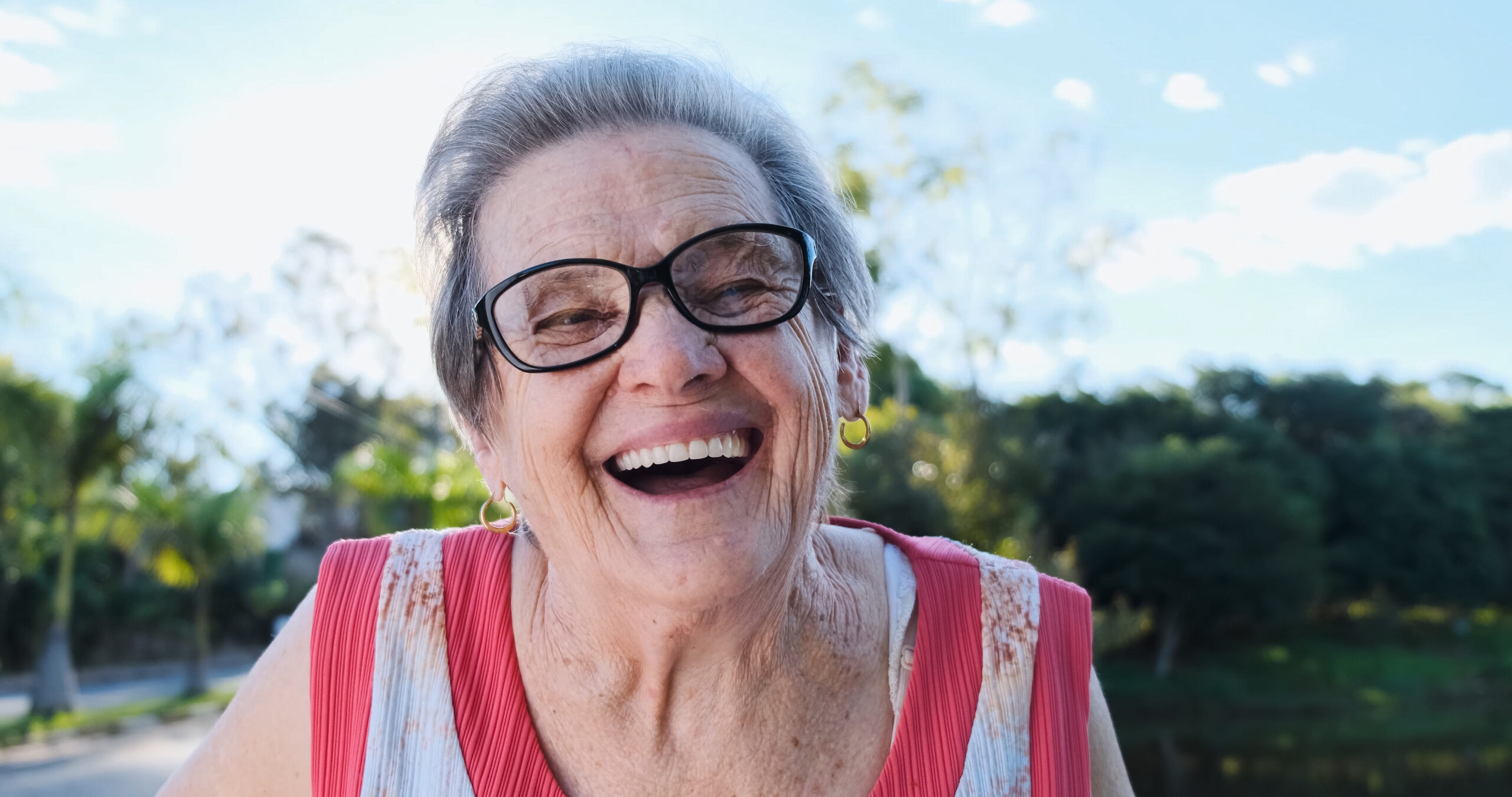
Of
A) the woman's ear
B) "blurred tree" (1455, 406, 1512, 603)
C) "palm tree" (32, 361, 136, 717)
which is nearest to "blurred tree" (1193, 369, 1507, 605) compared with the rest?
"blurred tree" (1455, 406, 1512, 603)

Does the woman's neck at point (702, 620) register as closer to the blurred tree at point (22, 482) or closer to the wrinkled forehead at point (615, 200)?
the wrinkled forehead at point (615, 200)

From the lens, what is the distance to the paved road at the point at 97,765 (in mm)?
9820

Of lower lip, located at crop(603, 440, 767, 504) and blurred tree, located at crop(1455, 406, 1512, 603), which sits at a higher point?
lower lip, located at crop(603, 440, 767, 504)

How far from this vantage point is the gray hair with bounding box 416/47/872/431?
1.32 m

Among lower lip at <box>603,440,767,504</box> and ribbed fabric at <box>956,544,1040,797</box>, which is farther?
ribbed fabric at <box>956,544,1040,797</box>

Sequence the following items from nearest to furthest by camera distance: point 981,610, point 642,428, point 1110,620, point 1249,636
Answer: point 642,428 → point 981,610 → point 1110,620 → point 1249,636

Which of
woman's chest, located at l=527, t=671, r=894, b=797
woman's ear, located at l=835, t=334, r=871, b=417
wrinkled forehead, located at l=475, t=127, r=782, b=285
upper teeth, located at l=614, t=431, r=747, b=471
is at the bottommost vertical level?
woman's chest, located at l=527, t=671, r=894, b=797

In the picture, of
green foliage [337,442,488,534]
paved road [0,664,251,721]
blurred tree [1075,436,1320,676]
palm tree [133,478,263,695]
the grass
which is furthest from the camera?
blurred tree [1075,436,1320,676]

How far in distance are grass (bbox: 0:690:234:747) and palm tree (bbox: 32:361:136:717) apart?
457 mm

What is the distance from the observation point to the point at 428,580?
1.46 meters

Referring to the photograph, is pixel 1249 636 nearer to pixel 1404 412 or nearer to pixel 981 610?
pixel 1404 412

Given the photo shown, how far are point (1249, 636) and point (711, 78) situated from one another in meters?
33.6

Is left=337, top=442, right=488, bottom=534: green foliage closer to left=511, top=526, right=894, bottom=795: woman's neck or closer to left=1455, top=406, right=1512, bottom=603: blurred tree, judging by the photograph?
left=511, top=526, right=894, bottom=795: woman's neck

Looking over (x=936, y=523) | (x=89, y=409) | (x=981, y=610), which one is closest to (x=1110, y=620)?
(x=936, y=523)
